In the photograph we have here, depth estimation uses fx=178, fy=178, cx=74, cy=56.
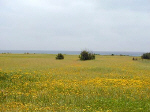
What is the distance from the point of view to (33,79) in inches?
Result: 603

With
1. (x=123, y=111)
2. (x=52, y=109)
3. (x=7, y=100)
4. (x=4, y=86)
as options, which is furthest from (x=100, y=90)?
(x=4, y=86)

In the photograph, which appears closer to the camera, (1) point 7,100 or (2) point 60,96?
(1) point 7,100

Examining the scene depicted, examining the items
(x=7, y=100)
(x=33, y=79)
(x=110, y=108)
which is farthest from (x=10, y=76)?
(x=110, y=108)

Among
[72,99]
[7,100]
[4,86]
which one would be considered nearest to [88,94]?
[72,99]

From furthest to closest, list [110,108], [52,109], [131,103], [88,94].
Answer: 1. [88,94]
2. [131,103]
3. [110,108]
4. [52,109]

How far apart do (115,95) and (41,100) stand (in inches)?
172

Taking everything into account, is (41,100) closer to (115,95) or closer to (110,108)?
(110,108)

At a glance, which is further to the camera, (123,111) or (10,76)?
(10,76)

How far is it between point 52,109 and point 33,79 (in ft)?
26.0

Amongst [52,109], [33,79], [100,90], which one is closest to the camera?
[52,109]

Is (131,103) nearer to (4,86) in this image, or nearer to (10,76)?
(4,86)

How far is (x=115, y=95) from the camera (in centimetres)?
1066

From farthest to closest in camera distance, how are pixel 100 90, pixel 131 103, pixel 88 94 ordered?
pixel 100 90 < pixel 88 94 < pixel 131 103

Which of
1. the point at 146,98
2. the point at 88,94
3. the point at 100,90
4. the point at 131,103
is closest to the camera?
the point at 131,103
